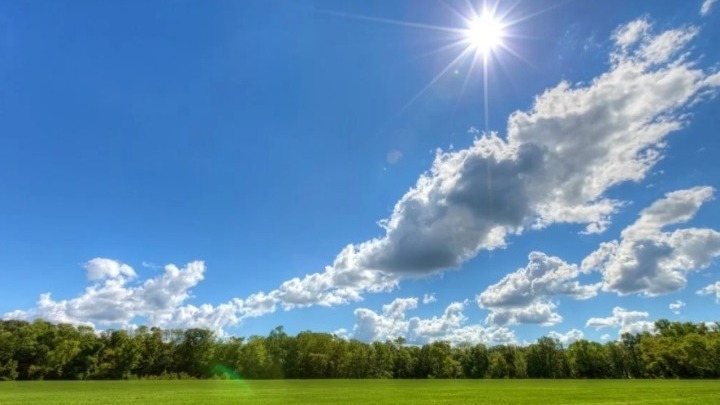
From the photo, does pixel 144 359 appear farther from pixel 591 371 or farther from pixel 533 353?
pixel 591 371

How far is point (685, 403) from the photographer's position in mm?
28859

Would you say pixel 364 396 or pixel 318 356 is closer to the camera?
pixel 364 396

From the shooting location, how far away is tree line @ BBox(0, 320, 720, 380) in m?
106

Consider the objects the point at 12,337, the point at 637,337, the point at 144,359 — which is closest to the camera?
the point at 12,337

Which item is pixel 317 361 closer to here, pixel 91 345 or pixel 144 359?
pixel 144 359

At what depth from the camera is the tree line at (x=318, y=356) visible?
106000 mm

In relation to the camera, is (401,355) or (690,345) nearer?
(690,345)

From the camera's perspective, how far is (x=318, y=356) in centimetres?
14175

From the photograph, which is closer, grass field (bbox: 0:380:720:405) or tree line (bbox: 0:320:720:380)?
grass field (bbox: 0:380:720:405)

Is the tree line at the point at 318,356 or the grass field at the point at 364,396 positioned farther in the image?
the tree line at the point at 318,356

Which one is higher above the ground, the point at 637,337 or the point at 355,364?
the point at 637,337

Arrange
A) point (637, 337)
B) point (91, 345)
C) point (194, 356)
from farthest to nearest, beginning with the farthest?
point (637, 337), point (194, 356), point (91, 345)

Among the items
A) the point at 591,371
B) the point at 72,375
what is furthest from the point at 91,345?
the point at 591,371

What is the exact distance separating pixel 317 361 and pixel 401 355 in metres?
34.5
